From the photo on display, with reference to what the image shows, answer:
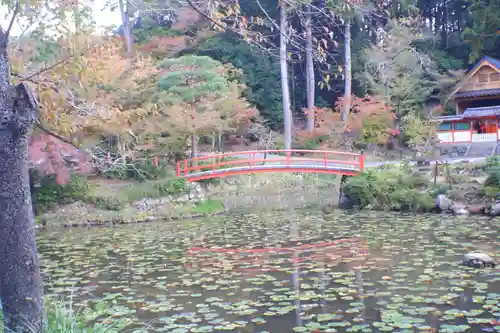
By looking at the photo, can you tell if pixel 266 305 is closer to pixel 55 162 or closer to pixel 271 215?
pixel 271 215

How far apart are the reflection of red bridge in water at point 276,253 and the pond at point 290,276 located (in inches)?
0.8

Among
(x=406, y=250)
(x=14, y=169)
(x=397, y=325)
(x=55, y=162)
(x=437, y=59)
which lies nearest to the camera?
(x=14, y=169)

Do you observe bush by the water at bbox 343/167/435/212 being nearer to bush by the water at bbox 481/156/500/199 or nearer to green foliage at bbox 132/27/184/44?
bush by the water at bbox 481/156/500/199

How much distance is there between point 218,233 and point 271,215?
10.5ft

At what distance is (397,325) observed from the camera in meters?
5.44

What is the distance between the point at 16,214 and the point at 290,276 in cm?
480

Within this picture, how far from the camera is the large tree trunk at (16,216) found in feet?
12.7

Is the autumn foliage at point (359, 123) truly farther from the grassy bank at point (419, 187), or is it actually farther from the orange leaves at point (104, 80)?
the orange leaves at point (104, 80)

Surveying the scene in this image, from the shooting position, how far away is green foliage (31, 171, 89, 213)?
52.5ft

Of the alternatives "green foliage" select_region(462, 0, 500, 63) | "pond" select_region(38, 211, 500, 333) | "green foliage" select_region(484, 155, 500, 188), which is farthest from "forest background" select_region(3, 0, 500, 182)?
"green foliage" select_region(484, 155, 500, 188)

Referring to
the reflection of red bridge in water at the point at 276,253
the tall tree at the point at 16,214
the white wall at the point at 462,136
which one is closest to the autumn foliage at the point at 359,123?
the white wall at the point at 462,136

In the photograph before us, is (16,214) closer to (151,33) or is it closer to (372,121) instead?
(372,121)

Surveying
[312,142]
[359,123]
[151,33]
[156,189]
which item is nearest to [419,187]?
[156,189]

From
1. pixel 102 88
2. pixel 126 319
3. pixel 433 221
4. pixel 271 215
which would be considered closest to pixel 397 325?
pixel 126 319
